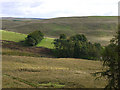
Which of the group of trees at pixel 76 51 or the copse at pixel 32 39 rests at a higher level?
the copse at pixel 32 39

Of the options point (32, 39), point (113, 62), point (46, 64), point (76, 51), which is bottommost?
point (46, 64)

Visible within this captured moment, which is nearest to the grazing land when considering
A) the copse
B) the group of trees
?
the copse

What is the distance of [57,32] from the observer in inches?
5369

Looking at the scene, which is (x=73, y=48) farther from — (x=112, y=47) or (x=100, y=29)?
(x=100, y=29)

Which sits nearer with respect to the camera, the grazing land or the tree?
the tree

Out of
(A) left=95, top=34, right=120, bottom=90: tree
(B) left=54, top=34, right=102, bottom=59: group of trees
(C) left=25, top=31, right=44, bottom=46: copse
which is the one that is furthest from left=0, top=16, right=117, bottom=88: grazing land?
(B) left=54, top=34, right=102, bottom=59: group of trees

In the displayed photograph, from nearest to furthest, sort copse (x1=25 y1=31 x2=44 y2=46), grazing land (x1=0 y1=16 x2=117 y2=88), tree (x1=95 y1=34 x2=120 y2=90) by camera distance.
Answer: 1. tree (x1=95 y1=34 x2=120 y2=90)
2. grazing land (x1=0 y1=16 x2=117 y2=88)
3. copse (x1=25 y1=31 x2=44 y2=46)

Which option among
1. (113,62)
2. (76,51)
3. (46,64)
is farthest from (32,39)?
(113,62)

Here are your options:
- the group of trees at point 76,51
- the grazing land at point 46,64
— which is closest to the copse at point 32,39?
the grazing land at point 46,64

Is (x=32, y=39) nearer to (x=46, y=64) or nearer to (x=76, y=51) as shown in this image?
(x=76, y=51)

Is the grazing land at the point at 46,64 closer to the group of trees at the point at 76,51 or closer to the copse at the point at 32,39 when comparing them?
the copse at the point at 32,39

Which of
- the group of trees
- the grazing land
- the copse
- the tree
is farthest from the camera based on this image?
the copse

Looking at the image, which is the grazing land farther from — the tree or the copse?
the tree

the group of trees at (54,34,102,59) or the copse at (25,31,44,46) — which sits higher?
the copse at (25,31,44,46)
